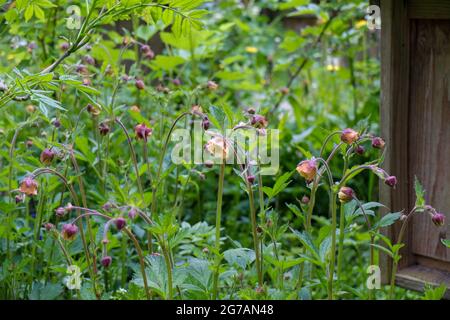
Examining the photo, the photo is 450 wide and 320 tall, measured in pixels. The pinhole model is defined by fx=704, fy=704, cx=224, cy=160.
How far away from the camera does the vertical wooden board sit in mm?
2002

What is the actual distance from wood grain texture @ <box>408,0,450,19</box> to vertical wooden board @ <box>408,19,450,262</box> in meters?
0.03

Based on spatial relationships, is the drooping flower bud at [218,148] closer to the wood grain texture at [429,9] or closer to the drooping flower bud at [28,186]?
the drooping flower bud at [28,186]

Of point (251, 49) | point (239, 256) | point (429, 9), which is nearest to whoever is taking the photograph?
point (239, 256)

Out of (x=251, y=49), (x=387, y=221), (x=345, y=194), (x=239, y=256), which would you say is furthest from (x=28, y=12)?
(x=251, y=49)

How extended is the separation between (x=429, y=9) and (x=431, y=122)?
322mm

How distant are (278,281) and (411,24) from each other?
0.85m

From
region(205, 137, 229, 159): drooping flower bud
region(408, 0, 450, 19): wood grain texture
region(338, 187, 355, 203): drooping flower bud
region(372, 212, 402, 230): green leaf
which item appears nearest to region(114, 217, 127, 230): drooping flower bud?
region(205, 137, 229, 159): drooping flower bud

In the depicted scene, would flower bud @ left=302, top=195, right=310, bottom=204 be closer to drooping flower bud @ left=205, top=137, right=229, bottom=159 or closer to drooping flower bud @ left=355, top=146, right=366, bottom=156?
drooping flower bud @ left=355, top=146, right=366, bottom=156

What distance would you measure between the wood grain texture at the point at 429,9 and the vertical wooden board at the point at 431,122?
0.09 ft

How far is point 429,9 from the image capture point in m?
1.99

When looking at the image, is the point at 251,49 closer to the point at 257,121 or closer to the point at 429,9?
the point at 429,9

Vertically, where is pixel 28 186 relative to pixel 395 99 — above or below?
below
